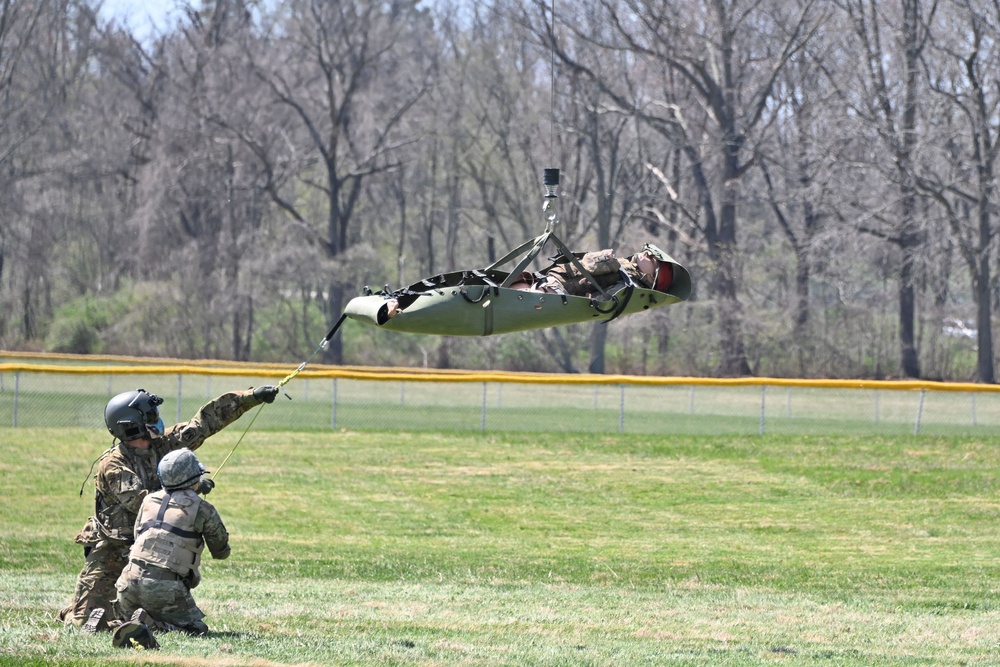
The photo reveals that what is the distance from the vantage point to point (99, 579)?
977 centimetres

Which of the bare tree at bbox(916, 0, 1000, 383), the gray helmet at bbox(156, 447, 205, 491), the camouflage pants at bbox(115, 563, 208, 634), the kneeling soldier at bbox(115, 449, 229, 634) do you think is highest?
the bare tree at bbox(916, 0, 1000, 383)

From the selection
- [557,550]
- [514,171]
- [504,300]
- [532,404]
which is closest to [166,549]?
[504,300]

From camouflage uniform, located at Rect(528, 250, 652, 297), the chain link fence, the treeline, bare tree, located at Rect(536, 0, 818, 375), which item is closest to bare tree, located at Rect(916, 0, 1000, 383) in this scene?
the treeline

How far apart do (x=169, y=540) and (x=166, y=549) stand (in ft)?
0.21

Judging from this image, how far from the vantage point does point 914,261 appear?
148 feet

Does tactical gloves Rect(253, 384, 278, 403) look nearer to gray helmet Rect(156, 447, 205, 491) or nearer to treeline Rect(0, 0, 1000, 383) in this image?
gray helmet Rect(156, 447, 205, 491)

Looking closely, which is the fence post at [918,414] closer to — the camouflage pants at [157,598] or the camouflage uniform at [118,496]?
the camouflage uniform at [118,496]

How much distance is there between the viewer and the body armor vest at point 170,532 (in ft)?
28.6

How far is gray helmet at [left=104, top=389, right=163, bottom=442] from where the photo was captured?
9.42 m

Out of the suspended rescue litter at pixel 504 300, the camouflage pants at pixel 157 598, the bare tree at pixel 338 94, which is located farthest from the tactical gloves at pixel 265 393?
the bare tree at pixel 338 94

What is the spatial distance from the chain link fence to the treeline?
12.1 meters

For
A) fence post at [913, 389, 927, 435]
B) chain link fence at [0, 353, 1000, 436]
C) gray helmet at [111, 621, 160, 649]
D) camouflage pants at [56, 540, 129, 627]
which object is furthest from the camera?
fence post at [913, 389, 927, 435]

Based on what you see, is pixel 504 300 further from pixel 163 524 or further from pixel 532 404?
pixel 532 404

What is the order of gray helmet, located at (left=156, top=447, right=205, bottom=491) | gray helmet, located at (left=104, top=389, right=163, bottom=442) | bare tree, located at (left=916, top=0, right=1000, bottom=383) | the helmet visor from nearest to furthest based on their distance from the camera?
gray helmet, located at (left=156, top=447, right=205, bottom=491) < gray helmet, located at (left=104, top=389, right=163, bottom=442) < the helmet visor < bare tree, located at (left=916, top=0, right=1000, bottom=383)
